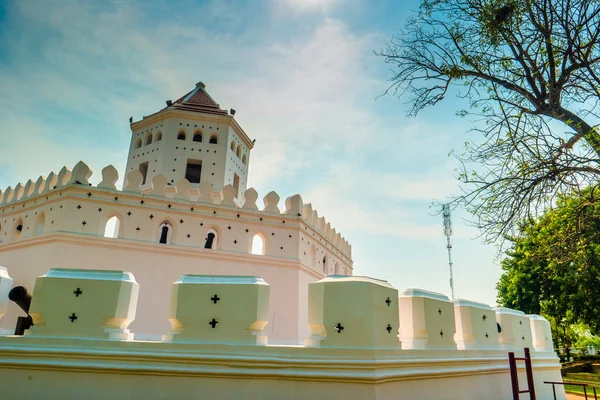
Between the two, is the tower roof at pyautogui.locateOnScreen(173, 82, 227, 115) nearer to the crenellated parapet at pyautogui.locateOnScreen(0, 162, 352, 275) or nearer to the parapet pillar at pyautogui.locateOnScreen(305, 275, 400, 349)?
the crenellated parapet at pyautogui.locateOnScreen(0, 162, 352, 275)

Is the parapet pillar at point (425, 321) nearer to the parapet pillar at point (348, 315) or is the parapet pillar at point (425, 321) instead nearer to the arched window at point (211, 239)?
the parapet pillar at point (348, 315)

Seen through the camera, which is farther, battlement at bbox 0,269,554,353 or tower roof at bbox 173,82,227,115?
tower roof at bbox 173,82,227,115

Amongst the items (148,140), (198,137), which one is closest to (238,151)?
(198,137)

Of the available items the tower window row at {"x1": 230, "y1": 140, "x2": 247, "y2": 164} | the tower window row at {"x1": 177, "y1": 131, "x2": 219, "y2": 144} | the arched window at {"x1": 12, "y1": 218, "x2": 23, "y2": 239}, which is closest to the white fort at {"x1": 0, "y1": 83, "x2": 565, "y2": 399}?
the arched window at {"x1": 12, "y1": 218, "x2": 23, "y2": 239}

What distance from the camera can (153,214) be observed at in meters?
11.9

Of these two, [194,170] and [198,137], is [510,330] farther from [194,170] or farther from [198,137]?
[198,137]

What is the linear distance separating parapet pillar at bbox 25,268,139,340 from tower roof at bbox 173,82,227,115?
48.5ft

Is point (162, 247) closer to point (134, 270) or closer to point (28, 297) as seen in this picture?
point (134, 270)

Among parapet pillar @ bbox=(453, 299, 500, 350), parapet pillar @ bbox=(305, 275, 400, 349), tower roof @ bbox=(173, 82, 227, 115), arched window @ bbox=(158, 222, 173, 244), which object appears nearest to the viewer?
parapet pillar @ bbox=(305, 275, 400, 349)

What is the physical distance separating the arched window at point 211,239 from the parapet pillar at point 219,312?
8127mm

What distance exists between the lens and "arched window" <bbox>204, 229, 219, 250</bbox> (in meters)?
12.5

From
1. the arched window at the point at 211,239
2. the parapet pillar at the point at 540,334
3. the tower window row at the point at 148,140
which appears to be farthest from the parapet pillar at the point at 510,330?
the tower window row at the point at 148,140

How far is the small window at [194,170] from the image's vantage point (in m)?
17.2

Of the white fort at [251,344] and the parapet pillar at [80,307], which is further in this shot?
the parapet pillar at [80,307]
